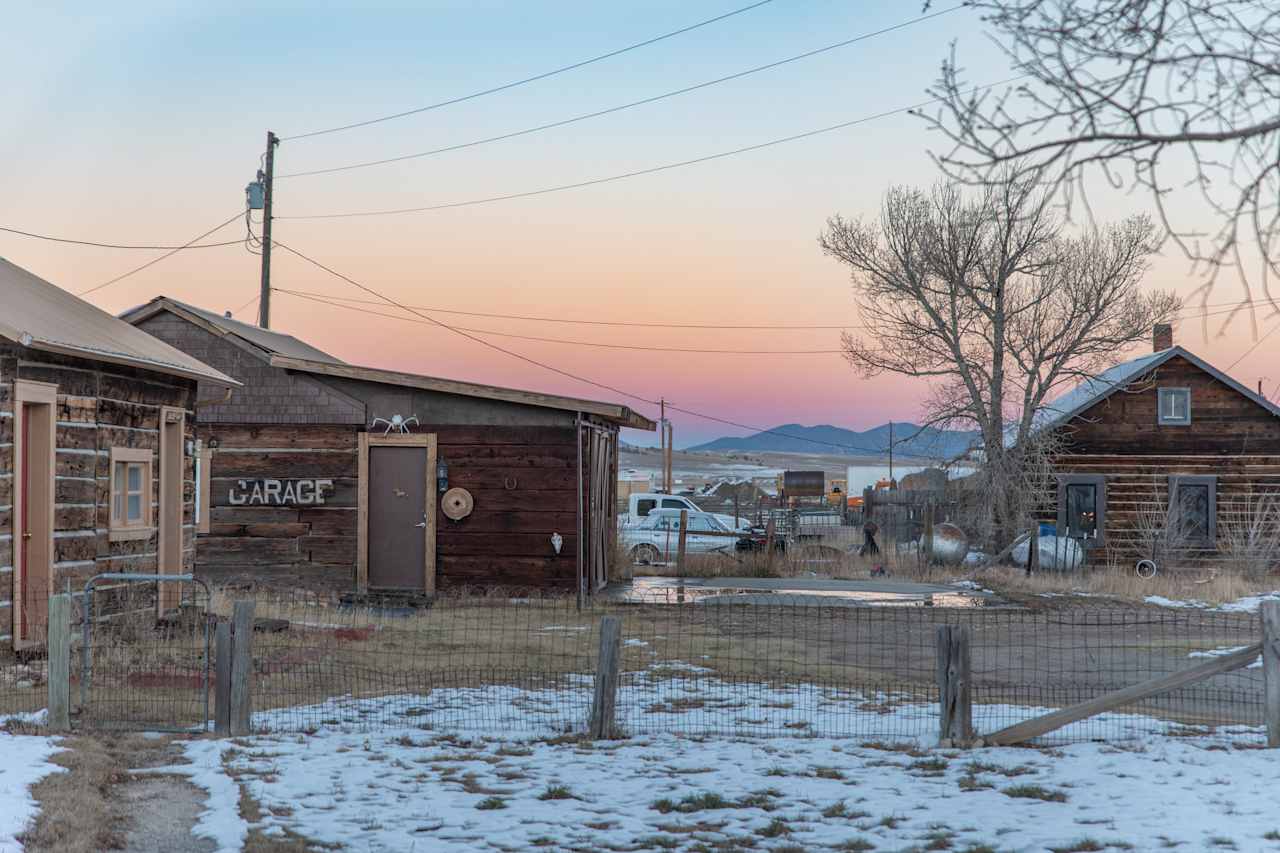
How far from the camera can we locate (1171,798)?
791cm

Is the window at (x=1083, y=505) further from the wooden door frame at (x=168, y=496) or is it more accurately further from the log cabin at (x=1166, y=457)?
the wooden door frame at (x=168, y=496)

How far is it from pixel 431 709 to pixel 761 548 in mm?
20823

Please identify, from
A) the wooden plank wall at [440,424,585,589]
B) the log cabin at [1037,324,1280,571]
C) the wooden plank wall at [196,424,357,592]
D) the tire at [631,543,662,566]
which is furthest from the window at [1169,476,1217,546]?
the wooden plank wall at [196,424,357,592]

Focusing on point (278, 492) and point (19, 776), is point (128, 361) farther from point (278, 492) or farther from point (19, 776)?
point (278, 492)

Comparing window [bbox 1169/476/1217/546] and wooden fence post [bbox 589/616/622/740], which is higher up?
window [bbox 1169/476/1217/546]

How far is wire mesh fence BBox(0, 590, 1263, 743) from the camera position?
34.1 feet

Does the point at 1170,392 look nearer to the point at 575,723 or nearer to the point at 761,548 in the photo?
the point at 761,548

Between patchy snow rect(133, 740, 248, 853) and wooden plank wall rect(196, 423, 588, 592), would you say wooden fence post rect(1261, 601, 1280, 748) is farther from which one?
wooden plank wall rect(196, 423, 588, 592)

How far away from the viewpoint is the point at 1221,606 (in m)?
21.8

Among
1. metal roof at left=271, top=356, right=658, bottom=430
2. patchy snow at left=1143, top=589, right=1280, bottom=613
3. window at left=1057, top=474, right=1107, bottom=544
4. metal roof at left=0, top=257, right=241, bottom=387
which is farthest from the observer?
window at left=1057, top=474, right=1107, bottom=544

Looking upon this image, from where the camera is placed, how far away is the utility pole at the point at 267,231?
100 ft

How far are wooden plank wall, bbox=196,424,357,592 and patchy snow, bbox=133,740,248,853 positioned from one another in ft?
37.8

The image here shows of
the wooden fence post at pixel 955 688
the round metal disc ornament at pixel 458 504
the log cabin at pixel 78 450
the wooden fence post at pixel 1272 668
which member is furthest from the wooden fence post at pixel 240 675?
the round metal disc ornament at pixel 458 504

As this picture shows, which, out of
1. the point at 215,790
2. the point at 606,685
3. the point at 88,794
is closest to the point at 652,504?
the point at 606,685
